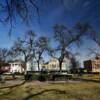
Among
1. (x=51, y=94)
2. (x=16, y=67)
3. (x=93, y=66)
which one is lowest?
(x=51, y=94)

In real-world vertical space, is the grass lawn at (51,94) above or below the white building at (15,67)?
below

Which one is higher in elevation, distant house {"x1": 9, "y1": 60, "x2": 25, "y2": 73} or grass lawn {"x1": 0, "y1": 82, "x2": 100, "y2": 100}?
distant house {"x1": 9, "y1": 60, "x2": 25, "y2": 73}

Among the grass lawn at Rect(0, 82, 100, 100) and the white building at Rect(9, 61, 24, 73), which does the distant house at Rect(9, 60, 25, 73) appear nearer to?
the white building at Rect(9, 61, 24, 73)

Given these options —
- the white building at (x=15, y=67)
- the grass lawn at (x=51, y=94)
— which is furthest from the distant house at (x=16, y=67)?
the grass lawn at (x=51, y=94)

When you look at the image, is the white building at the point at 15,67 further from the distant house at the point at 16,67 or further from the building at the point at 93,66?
the building at the point at 93,66

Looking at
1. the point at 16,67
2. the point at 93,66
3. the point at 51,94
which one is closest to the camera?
the point at 51,94

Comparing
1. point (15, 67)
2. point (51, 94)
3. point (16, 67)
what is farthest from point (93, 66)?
A: point (51, 94)

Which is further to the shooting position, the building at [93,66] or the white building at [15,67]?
the building at [93,66]

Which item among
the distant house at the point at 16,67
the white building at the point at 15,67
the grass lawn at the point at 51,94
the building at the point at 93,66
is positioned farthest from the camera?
the building at the point at 93,66

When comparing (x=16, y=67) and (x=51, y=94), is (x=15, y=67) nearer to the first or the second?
(x=16, y=67)

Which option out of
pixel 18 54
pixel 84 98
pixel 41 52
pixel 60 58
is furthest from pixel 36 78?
pixel 18 54

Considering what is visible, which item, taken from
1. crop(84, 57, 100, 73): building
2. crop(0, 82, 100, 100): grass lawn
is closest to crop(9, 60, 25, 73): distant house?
crop(84, 57, 100, 73): building

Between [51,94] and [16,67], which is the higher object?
[16,67]

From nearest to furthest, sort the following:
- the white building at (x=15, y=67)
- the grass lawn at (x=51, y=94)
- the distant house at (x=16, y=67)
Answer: the grass lawn at (x=51, y=94) → the distant house at (x=16, y=67) → the white building at (x=15, y=67)
